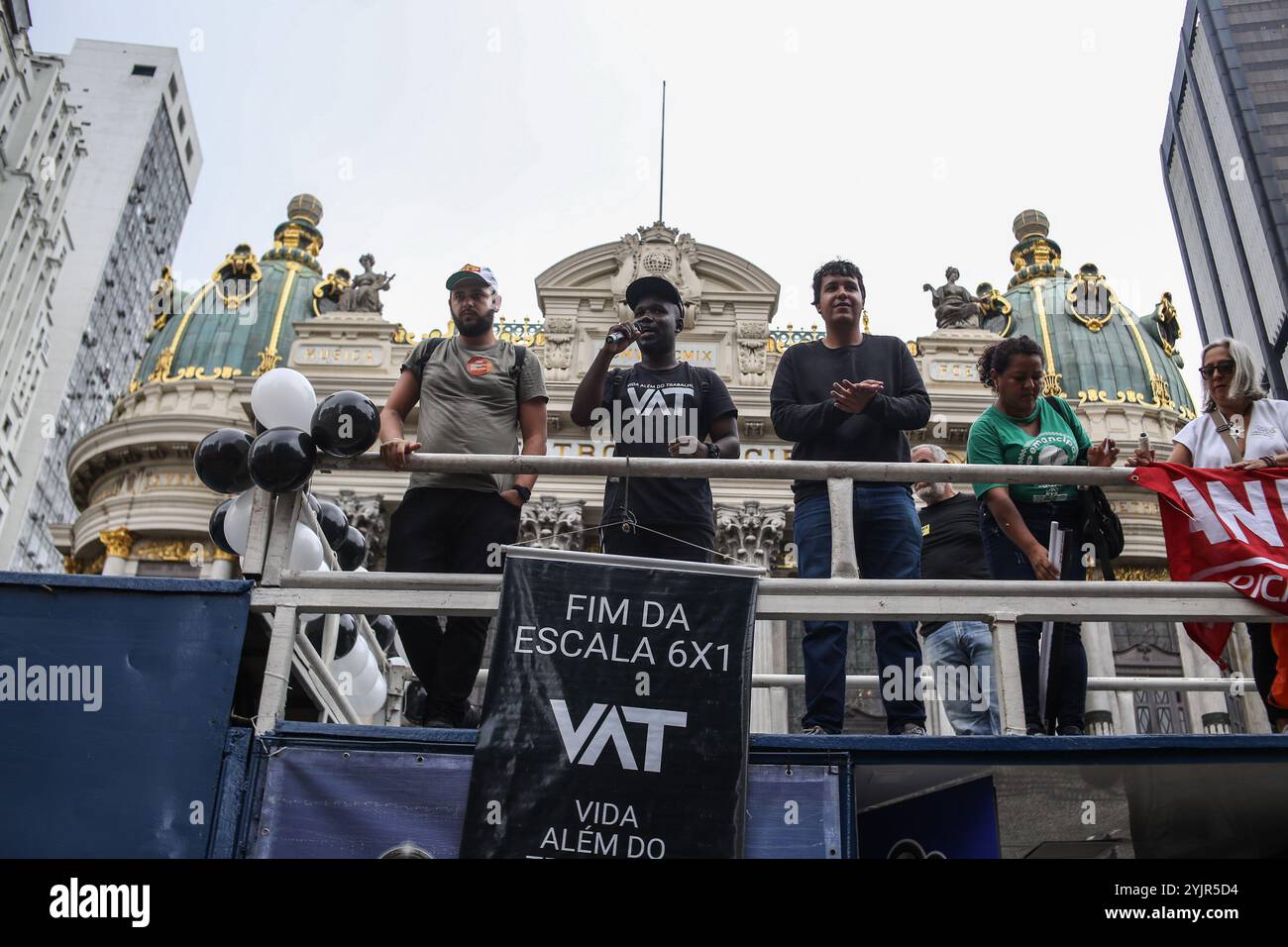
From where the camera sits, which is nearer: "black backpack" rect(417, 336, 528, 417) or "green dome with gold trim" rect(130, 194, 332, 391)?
"black backpack" rect(417, 336, 528, 417)

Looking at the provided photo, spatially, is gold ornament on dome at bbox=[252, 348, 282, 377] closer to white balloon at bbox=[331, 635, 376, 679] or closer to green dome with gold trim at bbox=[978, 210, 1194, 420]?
green dome with gold trim at bbox=[978, 210, 1194, 420]

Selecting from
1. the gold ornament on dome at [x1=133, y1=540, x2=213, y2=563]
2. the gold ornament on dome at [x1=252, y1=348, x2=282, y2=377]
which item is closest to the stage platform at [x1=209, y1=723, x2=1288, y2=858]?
the gold ornament on dome at [x1=133, y1=540, x2=213, y2=563]

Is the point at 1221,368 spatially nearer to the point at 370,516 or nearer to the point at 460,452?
the point at 460,452

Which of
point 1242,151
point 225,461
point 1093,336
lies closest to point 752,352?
point 1093,336

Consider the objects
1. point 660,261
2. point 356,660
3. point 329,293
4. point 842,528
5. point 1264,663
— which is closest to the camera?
point 842,528

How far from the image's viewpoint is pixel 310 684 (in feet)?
21.4

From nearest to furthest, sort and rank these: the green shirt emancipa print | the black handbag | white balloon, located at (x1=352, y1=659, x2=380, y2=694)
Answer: the black handbag → the green shirt emancipa print → white balloon, located at (x1=352, y1=659, x2=380, y2=694)

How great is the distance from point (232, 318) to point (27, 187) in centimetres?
3692

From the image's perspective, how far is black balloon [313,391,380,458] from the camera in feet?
19.6

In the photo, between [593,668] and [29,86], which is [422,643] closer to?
[593,668]

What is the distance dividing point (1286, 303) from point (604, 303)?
58.7 metres

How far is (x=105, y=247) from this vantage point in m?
106

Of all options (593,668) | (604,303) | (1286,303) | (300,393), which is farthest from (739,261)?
(1286,303)
